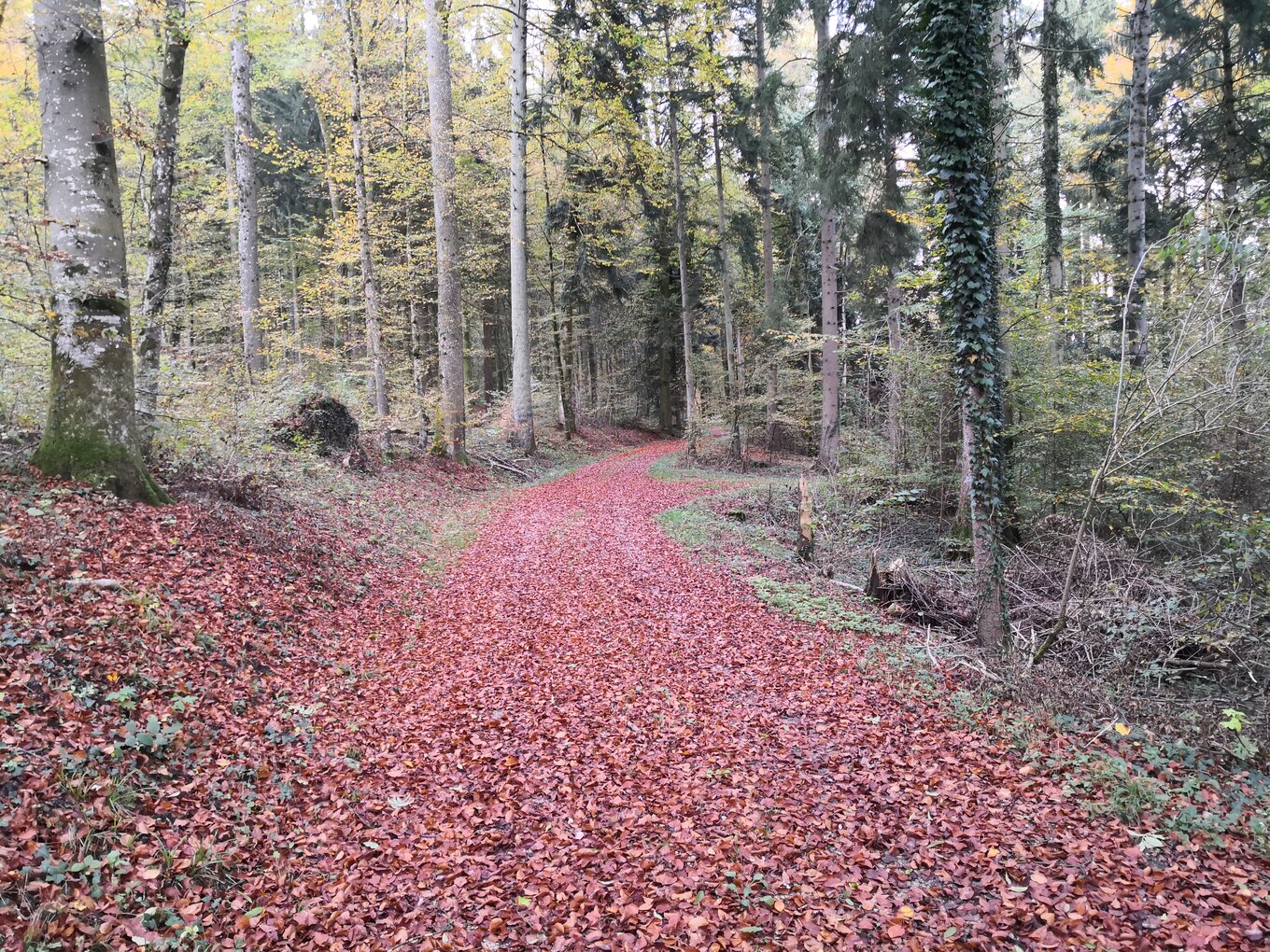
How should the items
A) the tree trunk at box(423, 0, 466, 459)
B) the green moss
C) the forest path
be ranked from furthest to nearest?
the tree trunk at box(423, 0, 466, 459) → the green moss → the forest path

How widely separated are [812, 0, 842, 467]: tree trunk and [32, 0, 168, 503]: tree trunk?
11.9 meters

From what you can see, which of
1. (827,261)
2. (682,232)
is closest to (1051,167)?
(827,261)

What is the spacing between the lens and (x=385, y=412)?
1584 centimetres

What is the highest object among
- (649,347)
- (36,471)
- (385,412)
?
(649,347)

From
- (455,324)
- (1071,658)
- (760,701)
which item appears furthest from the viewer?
(455,324)

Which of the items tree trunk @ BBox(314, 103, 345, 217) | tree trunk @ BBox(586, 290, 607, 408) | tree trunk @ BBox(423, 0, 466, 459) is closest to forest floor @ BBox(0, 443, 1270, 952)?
tree trunk @ BBox(423, 0, 466, 459)

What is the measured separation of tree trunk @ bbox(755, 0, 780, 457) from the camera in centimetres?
1761

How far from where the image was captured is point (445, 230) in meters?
15.2

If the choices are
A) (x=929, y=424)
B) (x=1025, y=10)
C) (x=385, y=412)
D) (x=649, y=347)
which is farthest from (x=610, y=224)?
(x=929, y=424)

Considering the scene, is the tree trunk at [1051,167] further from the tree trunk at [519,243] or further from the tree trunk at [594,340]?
the tree trunk at [594,340]

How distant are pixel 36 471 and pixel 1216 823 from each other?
9.84 metres

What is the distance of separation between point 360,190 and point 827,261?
1159 cm

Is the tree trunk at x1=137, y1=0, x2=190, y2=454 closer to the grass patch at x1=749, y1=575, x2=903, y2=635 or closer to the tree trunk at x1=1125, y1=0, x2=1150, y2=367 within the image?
the grass patch at x1=749, y1=575, x2=903, y2=635

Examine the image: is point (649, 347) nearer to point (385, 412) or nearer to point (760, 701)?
point (385, 412)
